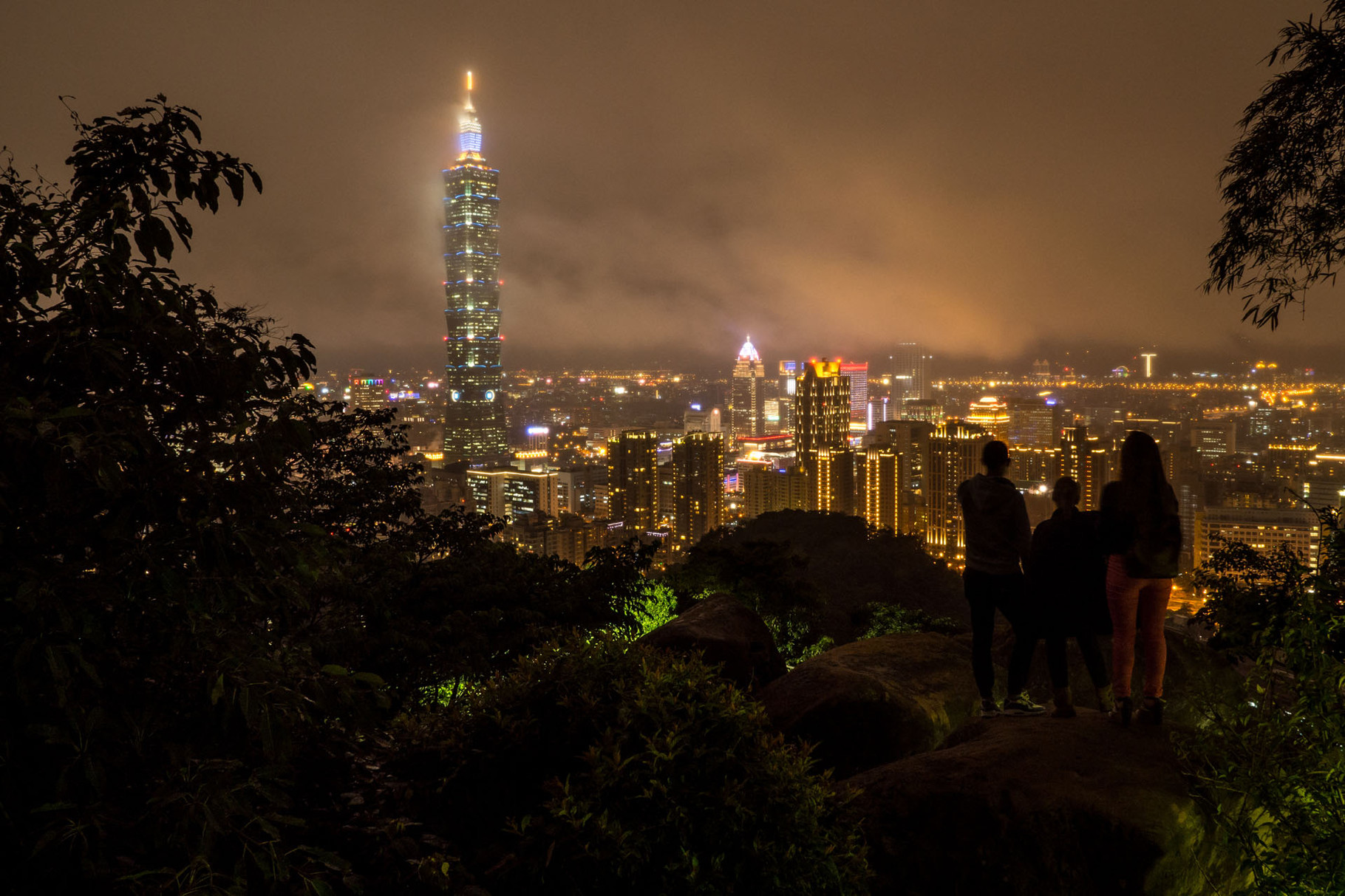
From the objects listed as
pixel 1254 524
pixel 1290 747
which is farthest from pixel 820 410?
pixel 1290 747

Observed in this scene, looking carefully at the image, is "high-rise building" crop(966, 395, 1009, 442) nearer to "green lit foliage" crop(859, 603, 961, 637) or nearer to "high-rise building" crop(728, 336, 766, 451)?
"high-rise building" crop(728, 336, 766, 451)

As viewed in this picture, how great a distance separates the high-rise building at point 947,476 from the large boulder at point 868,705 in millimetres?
51402

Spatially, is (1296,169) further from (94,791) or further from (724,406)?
(724,406)

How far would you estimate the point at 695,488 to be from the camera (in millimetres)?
65125

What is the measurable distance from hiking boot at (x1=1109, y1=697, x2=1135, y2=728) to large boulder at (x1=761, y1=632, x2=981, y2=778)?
4.85 feet

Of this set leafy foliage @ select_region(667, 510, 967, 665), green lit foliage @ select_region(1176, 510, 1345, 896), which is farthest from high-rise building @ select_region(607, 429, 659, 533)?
green lit foliage @ select_region(1176, 510, 1345, 896)

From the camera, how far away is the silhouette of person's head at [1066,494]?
5.11 metres

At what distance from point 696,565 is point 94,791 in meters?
11.3

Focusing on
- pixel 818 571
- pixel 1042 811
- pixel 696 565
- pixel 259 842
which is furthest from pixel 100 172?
pixel 818 571

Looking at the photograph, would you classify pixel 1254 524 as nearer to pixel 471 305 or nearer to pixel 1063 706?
pixel 1063 706

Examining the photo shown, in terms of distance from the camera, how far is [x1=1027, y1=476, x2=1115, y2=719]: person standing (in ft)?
16.0

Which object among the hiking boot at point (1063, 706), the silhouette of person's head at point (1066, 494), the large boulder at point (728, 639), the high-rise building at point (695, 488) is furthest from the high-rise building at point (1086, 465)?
the hiking boot at point (1063, 706)

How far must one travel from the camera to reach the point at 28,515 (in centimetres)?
249

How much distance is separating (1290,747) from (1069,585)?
176cm
